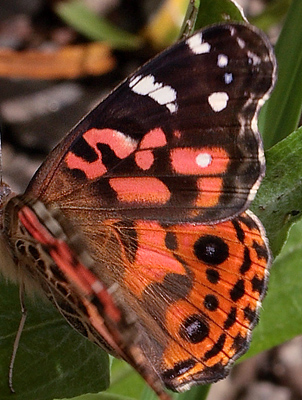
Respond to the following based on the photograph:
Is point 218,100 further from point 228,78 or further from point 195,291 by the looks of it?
point 195,291

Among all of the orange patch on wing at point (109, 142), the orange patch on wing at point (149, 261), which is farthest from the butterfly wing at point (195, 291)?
the orange patch on wing at point (109, 142)

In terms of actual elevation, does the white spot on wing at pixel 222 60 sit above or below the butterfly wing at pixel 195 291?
above

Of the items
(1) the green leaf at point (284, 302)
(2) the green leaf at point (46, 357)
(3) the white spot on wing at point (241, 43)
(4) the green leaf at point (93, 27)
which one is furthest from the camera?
(4) the green leaf at point (93, 27)

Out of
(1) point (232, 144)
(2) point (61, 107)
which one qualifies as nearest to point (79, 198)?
(1) point (232, 144)

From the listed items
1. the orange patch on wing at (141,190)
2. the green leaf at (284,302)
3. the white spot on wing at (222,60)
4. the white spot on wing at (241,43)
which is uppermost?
the white spot on wing at (241,43)

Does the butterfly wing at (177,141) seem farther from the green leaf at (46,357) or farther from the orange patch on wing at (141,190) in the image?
the green leaf at (46,357)

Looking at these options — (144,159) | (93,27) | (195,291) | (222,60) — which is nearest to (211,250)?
(195,291)

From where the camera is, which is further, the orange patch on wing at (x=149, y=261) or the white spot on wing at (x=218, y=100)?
the orange patch on wing at (x=149, y=261)

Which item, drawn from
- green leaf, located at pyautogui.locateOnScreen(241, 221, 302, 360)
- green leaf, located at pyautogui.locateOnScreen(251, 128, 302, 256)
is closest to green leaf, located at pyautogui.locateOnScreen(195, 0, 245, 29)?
green leaf, located at pyautogui.locateOnScreen(251, 128, 302, 256)
